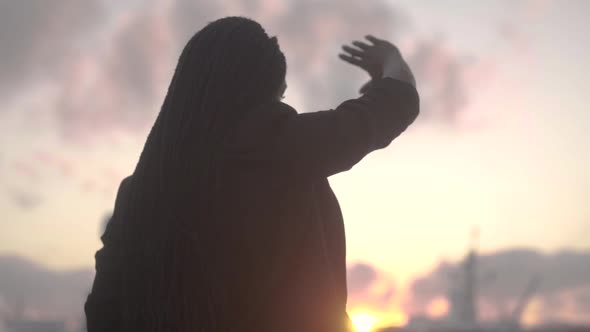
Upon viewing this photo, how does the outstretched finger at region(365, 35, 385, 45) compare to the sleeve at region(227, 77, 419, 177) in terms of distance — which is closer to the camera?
the sleeve at region(227, 77, 419, 177)

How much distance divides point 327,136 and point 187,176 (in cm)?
50

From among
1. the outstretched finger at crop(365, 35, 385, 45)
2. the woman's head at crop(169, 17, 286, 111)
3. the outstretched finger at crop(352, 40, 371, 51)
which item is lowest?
the woman's head at crop(169, 17, 286, 111)

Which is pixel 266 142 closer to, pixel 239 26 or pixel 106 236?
pixel 239 26

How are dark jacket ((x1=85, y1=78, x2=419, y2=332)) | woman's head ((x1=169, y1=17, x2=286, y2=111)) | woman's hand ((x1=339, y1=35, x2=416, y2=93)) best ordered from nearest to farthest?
dark jacket ((x1=85, y1=78, x2=419, y2=332))
woman's head ((x1=169, y1=17, x2=286, y2=111))
woman's hand ((x1=339, y1=35, x2=416, y2=93))

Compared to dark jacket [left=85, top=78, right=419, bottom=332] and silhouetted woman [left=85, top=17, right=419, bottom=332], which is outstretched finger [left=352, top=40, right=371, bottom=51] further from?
dark jacket [left=85, top=78, right=419, bottom=332]

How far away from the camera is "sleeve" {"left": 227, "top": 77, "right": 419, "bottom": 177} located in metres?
2.27

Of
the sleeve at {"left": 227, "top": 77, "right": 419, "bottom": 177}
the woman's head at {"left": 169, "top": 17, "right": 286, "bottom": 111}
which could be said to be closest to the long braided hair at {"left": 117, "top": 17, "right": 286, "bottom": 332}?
the woman's head at {"left": 169, "top": 17, "right": 286, "bottom": 111}

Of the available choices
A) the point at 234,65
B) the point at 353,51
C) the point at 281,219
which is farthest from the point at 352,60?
the point at 281,219

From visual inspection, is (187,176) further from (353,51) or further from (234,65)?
(353,51)

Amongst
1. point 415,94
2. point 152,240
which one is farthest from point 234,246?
point 415,94

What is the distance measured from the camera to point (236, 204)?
232 cm

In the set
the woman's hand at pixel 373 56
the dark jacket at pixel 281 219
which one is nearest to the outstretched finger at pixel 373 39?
A: the woman's hand at pixel 373 56

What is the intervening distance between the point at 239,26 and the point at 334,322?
3.61 feet

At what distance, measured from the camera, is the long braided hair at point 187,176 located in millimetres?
2330
